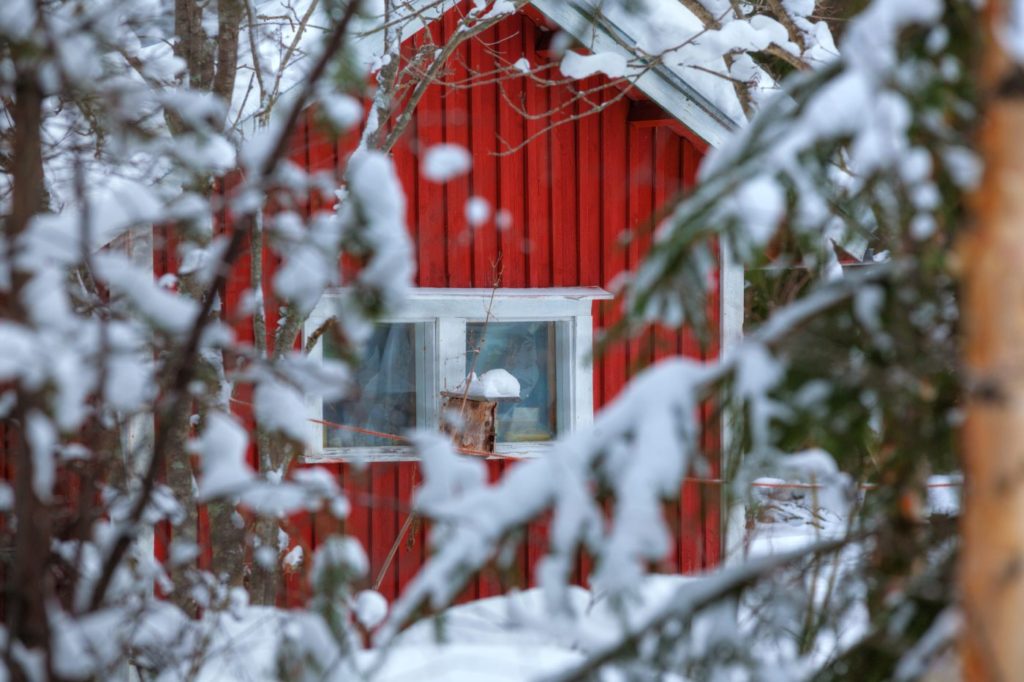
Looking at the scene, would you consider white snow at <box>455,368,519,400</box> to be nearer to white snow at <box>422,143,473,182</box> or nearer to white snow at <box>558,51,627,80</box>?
white snow at <box>558,51,627,80</box>

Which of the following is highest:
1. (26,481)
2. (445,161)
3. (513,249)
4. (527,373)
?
(513,249)

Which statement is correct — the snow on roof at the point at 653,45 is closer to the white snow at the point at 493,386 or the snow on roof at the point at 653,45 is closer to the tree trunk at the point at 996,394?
the white snow at the point at 493,386

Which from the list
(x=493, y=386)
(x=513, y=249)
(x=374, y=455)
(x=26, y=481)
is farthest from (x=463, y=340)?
(x=26, y=481)

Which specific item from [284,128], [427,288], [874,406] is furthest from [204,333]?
[427,288]

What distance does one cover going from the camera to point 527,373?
6762 millimetres

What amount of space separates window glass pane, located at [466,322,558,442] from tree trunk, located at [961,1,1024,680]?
5.12 metres

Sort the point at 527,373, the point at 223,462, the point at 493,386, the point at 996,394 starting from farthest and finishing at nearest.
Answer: the point at 527,373
the point at 493,386
the point at 223,462
the point at 996,394

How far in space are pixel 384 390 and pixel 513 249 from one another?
3.55ft

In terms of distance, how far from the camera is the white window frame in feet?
20.2

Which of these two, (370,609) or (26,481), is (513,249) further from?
(26,481)

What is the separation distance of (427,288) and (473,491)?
4.49 meters

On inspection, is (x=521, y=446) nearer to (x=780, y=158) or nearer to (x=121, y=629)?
(x=121, y=629)

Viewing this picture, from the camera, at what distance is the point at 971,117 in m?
1.86

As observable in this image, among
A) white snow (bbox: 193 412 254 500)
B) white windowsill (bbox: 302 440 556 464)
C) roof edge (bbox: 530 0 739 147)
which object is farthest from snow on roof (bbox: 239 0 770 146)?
white snow (bbox: 193 412 254 500)
